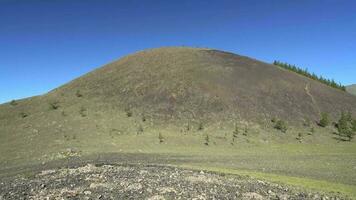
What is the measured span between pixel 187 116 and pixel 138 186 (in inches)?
1706

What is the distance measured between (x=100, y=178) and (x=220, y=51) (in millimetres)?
83088

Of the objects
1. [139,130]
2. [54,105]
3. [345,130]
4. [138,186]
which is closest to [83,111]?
[54,105]

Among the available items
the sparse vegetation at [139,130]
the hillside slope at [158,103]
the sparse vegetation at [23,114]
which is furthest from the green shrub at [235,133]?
the sparse vegetation at [23,114]

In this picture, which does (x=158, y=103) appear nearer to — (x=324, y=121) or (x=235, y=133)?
(x=235, y=133)

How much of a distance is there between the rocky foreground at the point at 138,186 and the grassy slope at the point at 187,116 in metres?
7.02

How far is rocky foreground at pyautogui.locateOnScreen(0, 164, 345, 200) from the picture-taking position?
2448 cm

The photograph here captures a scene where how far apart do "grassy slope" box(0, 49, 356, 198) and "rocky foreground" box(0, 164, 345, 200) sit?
7016 mm

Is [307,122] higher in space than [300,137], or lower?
higher

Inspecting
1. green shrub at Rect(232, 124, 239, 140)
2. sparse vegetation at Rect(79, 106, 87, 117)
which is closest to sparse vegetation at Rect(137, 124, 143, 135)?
sparse vegetation at Rect(79, 106, 87, 117)

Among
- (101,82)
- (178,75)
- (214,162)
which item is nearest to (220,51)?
(178,75)

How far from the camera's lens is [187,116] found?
69.2 meters

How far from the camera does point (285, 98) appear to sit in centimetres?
8331

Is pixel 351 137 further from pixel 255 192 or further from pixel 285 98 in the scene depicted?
pixel 255 192

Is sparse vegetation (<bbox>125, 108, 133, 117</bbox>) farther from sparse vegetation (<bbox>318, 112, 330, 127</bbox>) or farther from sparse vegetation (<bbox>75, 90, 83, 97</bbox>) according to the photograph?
sparse vegetation (<bbox>318, 112, 330, 127</bbox>)
